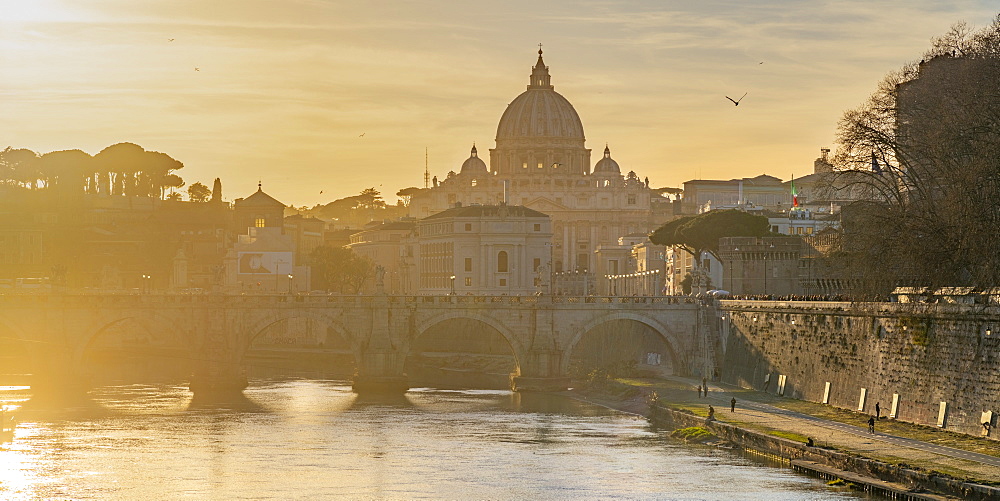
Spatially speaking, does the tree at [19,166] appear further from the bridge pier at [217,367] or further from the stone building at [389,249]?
the bridge pier at [217,367]

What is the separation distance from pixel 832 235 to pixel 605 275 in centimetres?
9331

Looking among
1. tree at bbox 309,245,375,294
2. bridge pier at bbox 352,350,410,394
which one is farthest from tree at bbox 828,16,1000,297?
tree at bbox 309,245,375,294

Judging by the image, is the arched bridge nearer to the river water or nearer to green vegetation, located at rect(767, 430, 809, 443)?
the river water

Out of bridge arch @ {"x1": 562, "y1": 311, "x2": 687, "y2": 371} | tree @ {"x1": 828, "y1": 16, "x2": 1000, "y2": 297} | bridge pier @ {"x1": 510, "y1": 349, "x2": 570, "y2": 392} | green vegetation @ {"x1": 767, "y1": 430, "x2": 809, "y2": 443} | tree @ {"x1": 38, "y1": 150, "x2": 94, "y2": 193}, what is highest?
tree @ {"x1": 38, "y1": 150, "x2": 94, "y2": 193}

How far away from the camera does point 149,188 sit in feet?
581

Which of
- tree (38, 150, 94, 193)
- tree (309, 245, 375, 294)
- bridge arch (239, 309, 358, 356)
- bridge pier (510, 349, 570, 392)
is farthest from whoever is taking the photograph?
tree (38, 150, 94, 193)

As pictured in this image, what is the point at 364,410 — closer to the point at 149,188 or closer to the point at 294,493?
the point at 294,493

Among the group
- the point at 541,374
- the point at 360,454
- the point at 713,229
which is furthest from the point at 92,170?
the point at 360,454

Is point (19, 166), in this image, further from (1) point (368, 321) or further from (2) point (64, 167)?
(1) point (368, 321)

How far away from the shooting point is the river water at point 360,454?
53844mm

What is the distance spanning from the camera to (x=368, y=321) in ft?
302

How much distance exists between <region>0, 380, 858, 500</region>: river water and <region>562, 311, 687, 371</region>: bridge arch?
21.2 feet

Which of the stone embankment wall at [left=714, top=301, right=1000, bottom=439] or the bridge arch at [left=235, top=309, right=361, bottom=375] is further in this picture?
the bridge arch at [left=235, top=309, right=361, bottom=375]

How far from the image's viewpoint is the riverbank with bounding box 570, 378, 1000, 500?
47000 millimetres
